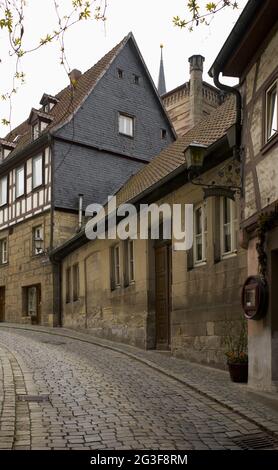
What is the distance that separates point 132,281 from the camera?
1530 cm

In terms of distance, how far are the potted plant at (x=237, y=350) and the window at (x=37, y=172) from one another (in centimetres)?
1426

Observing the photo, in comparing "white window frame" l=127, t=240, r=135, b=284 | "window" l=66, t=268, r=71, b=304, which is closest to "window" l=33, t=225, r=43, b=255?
"window" l=66, t=268, r=71, b=304

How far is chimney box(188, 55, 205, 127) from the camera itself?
93.1ft

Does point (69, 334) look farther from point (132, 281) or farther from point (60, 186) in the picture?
point (60, 186)

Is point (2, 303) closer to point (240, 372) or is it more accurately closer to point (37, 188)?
point (37, 188)

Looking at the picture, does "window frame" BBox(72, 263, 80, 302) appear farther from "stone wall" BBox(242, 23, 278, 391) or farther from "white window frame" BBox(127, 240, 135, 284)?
"stone wall" BBox(242, 23, 278, 391)

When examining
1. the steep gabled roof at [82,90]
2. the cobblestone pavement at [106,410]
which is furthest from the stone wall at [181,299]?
the steep gabled roof at [82,90]

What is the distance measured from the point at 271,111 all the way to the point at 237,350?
3.77 meters

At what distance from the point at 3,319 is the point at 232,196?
59.5 feet

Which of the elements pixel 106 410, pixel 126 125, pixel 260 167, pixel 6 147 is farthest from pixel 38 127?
pixel 106 410

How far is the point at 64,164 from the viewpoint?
22.3 m

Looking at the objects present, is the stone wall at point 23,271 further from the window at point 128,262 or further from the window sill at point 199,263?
the window sill at point 199,263

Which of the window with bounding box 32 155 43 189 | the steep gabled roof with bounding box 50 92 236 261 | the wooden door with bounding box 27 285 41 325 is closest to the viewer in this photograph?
the steep gabled roof with bounding box 50 92 236 261

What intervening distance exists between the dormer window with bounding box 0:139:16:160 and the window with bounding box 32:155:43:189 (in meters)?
3.83
